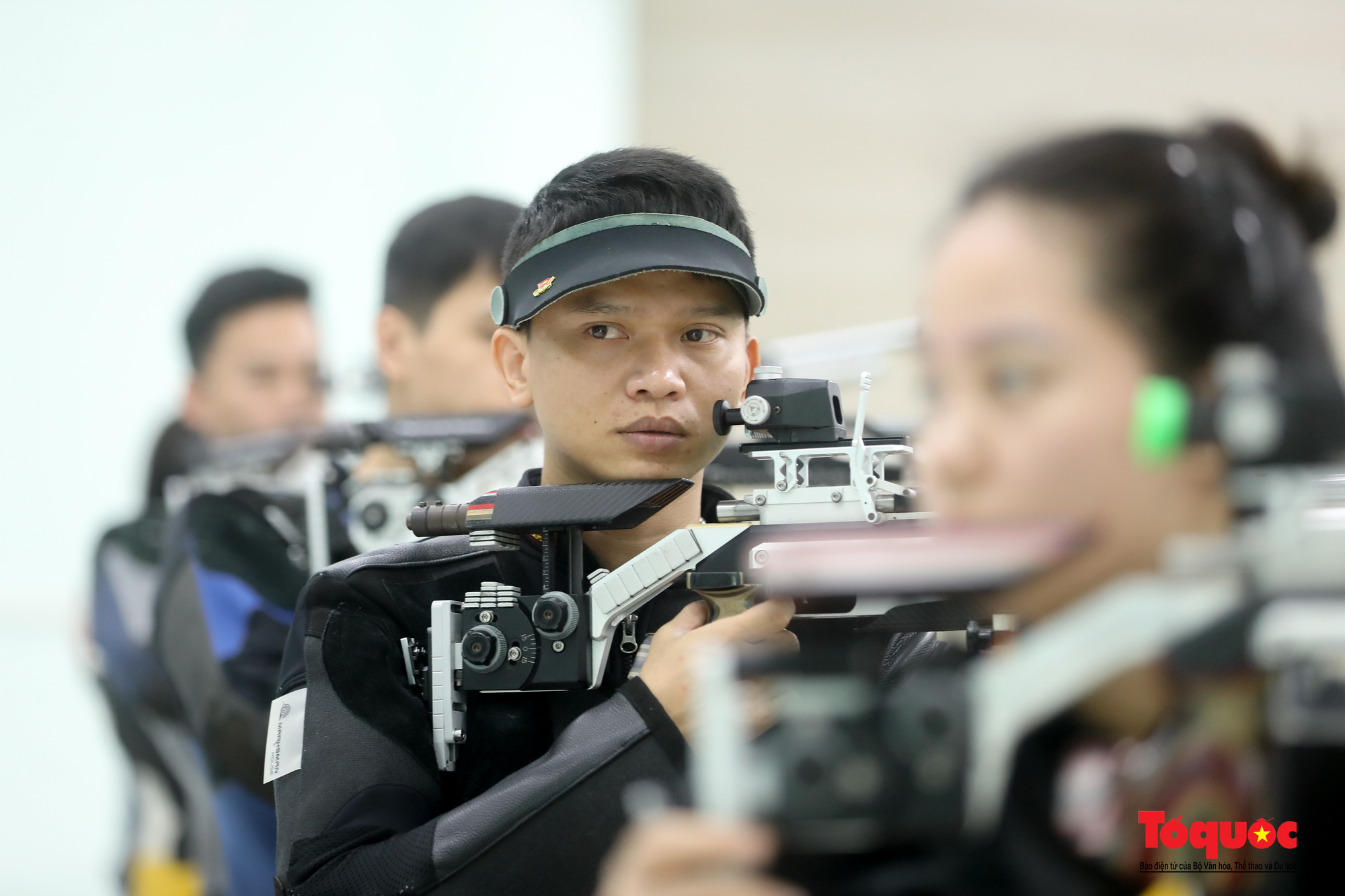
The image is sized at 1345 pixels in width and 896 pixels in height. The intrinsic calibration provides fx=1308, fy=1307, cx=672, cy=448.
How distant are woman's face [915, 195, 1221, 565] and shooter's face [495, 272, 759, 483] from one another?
523 millimetres

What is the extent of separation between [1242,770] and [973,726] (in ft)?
0.41

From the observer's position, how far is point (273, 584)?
79.5 inches

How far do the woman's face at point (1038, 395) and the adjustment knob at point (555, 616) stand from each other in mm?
486

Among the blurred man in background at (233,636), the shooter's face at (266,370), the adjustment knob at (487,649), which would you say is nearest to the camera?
the adjustment knob at (487,649)

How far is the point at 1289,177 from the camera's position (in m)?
0.61

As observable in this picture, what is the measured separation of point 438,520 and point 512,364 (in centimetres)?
26

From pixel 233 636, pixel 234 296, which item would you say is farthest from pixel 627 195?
pixel 234 296

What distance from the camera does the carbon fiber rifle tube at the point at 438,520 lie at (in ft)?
3.51

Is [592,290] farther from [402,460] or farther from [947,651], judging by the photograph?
[402,460]

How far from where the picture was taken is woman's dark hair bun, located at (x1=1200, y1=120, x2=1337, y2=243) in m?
0.61

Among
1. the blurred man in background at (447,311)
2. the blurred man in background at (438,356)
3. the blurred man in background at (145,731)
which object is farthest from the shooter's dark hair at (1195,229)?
the blurred man in background at (145,731)

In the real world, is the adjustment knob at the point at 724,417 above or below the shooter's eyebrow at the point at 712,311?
below

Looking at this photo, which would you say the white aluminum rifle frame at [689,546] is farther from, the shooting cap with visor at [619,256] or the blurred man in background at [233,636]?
the blurred man in background at [233,636]

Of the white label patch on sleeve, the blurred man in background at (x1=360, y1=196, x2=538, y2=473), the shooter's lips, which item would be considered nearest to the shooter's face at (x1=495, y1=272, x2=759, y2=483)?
the shooter's lips
